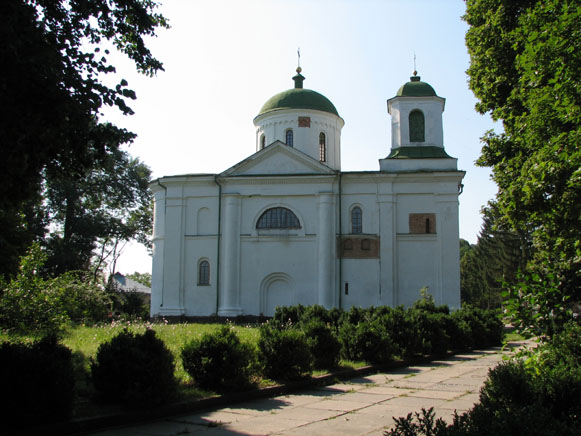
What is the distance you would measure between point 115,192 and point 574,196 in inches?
1517

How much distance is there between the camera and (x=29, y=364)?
275 inches

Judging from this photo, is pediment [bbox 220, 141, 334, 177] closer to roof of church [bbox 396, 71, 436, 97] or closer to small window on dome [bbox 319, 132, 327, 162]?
small window on dome [bbox 319, 132, 327, 162]

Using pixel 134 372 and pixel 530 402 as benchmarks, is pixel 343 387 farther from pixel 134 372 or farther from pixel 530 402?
pixel 530 402

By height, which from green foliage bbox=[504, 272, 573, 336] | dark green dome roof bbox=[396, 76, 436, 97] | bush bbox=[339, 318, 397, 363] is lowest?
bush bbox=[339, 318, 397, 363]

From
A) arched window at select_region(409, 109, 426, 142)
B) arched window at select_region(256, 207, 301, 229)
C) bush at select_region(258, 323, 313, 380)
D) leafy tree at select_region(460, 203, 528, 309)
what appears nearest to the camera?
bush at select_region(258, 323, 313, 380)

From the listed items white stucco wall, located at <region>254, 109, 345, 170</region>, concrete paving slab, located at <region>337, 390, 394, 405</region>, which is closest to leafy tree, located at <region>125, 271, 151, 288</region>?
white stucco wall, located at <region>254, 109, 345, 170</region>

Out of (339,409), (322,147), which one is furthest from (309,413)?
(322,147)

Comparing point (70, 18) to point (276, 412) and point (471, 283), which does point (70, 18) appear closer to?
point (276, 412)

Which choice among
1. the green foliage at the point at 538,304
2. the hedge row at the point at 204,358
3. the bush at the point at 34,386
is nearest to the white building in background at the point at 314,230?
the hedge row at the point at 204,358

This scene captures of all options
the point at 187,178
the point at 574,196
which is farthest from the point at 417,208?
the point at 574,196

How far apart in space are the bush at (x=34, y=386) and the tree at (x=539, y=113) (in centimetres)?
590

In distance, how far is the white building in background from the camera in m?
30.1

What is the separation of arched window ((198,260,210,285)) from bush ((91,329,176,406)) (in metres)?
23.2

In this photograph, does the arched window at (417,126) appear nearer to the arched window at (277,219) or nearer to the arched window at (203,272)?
the arched window at (277,219)
